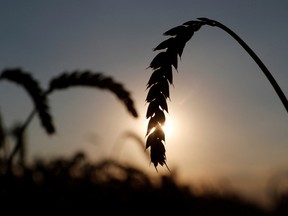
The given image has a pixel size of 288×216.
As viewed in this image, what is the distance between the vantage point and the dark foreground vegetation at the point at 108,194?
21.9ft

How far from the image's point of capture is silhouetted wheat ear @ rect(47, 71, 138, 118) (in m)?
5.29

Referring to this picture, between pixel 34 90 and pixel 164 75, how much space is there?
295 cm

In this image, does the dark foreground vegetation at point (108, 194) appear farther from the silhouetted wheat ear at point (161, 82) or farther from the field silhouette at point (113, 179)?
the silhouetted wheat ear at point (161, 82)

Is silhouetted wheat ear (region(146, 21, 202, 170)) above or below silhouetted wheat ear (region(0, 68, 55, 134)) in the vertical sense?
below

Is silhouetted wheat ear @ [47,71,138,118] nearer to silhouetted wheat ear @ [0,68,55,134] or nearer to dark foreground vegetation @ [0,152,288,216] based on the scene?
silhouetted wheat ear @ [0,68,55,134]

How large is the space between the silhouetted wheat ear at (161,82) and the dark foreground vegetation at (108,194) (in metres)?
3.80

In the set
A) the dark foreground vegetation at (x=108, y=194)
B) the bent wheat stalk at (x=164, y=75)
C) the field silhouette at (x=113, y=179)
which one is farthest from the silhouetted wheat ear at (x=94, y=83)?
the bent wheat stalk at (x=164, y=75)

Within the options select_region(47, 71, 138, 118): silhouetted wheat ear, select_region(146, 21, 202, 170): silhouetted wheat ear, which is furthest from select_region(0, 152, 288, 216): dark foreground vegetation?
select_region(146, 21, 202, 170): silhouetted wheat ear

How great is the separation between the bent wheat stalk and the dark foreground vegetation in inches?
150

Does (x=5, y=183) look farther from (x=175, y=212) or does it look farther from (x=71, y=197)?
(x=175, y=212)

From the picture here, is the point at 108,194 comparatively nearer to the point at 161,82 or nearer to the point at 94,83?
the point at 94,83

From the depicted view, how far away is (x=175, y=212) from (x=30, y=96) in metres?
3.71

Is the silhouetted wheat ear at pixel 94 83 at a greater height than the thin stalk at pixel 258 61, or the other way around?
the silhouetted wheat ear at pixel 94 83

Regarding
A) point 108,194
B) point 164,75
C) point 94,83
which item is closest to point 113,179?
point 108,194
